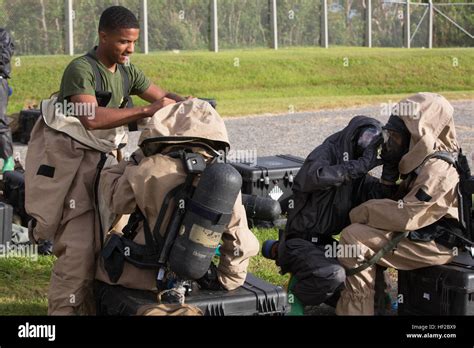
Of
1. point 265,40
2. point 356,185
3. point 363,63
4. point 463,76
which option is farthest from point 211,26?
point 356,185

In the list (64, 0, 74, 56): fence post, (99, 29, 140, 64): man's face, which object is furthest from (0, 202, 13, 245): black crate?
(64, 0, 74, 56): fence post

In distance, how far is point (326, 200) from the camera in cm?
666

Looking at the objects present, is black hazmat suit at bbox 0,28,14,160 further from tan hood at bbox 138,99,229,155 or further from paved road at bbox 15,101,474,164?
tan hood at bbox 138,99,229,155

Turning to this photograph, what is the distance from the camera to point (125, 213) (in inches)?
221

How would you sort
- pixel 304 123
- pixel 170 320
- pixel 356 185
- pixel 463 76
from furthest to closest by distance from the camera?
pixel 463 76, pixel 304 123, pixel 356 185, pixel 170 320

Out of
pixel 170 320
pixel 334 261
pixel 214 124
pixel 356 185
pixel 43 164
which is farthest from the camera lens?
pixel 356 185

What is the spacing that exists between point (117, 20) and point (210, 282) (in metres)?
1.72

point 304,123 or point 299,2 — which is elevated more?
point 299,2

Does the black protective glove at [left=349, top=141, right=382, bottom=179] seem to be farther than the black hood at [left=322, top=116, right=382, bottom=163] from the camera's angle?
No

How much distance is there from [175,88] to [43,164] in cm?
1737

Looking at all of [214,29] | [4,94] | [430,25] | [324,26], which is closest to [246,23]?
[214,29]

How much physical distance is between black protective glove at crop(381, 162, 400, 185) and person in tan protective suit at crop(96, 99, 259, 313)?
133 centimetres

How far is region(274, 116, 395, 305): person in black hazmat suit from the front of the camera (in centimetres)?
645

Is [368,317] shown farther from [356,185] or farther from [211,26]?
[211,26]
